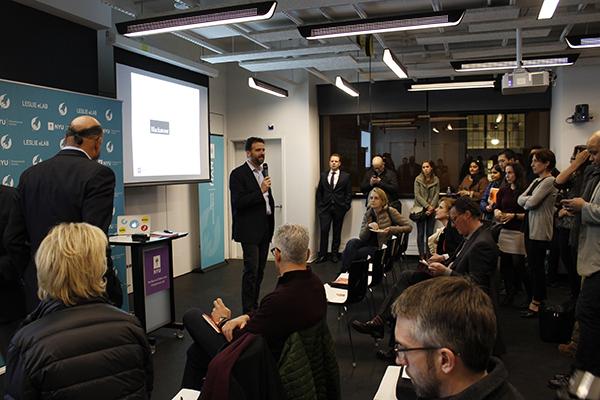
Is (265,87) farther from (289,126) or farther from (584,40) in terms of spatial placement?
(584,40)

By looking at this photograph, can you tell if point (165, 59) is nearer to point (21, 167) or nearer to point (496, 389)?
point (21, 167)

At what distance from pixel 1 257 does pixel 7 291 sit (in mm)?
198

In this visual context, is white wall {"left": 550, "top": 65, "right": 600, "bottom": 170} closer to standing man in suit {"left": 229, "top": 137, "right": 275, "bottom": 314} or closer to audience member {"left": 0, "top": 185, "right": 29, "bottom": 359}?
standing man in suit {"left": 229, "top": 137, "right": 275, "bottom": 314}

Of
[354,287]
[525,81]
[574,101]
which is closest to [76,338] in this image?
[354,287]

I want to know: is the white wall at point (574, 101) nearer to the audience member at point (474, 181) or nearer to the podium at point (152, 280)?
the audience member at point (474, 181)

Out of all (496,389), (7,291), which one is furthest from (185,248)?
(496,389)

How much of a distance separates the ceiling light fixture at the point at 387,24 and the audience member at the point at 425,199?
3.76m

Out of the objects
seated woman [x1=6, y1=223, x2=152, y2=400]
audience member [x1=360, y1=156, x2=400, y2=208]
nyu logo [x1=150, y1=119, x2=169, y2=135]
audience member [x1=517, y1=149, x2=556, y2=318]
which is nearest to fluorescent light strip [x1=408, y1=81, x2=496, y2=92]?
audience member [x1=360, y1=156, x2=400, y2=208]

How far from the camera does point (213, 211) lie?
7875 millimetres

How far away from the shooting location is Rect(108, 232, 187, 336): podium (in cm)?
413

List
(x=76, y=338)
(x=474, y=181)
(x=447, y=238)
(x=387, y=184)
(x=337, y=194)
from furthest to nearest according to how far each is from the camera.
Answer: (x=337, y=194)
(x=387, y=184)
(x=474, y=181)
(x=447, y=238)
(x=76, y=338)

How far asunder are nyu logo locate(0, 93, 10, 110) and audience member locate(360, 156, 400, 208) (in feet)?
17.5

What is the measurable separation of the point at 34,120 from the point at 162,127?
199cm

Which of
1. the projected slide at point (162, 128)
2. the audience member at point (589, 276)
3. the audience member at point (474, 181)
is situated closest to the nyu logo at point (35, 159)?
the projected slide at point (162, 128)
